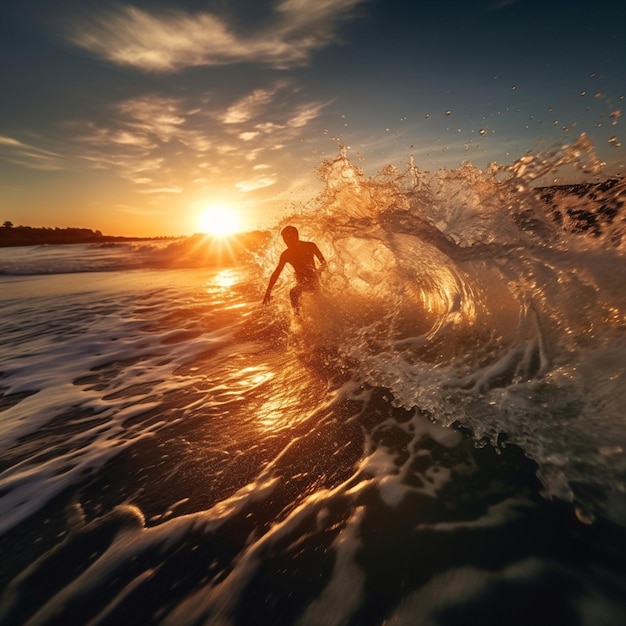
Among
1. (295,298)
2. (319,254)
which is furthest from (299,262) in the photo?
(295,298)

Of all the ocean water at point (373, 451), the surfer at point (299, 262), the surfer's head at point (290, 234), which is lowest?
the ocean water at point (373, 451)

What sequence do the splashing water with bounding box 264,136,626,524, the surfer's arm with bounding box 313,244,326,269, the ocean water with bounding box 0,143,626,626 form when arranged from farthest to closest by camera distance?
the surfer's arm with bounding box 313,244,326,269 < the splashing water with bounding box 264,136,626,524 < the ocean water with bounding box 0,143,626,626

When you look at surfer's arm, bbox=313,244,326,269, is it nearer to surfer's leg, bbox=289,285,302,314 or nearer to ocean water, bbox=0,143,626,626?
surfer's leg, bbox=289,285,302,314

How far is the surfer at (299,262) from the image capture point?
24.8 ft

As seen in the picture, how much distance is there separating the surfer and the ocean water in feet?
3.84

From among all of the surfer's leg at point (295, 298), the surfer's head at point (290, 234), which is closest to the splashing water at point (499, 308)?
the surfer's leg at point (295, 298)

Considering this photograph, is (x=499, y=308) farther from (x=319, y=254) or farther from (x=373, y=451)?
(x=319, y=254)

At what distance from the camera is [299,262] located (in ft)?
25.1

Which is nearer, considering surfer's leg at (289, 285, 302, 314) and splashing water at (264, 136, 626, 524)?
splashing water at (264, 136, 626, 524)

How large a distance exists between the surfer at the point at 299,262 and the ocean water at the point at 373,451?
1.17 metres

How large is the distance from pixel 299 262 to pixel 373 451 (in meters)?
5.21

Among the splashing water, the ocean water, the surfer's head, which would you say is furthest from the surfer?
the ocean water

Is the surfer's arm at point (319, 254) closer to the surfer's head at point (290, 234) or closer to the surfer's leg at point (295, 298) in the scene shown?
the surfer's head at point (290, 234)

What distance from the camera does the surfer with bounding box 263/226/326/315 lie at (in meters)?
7.57
